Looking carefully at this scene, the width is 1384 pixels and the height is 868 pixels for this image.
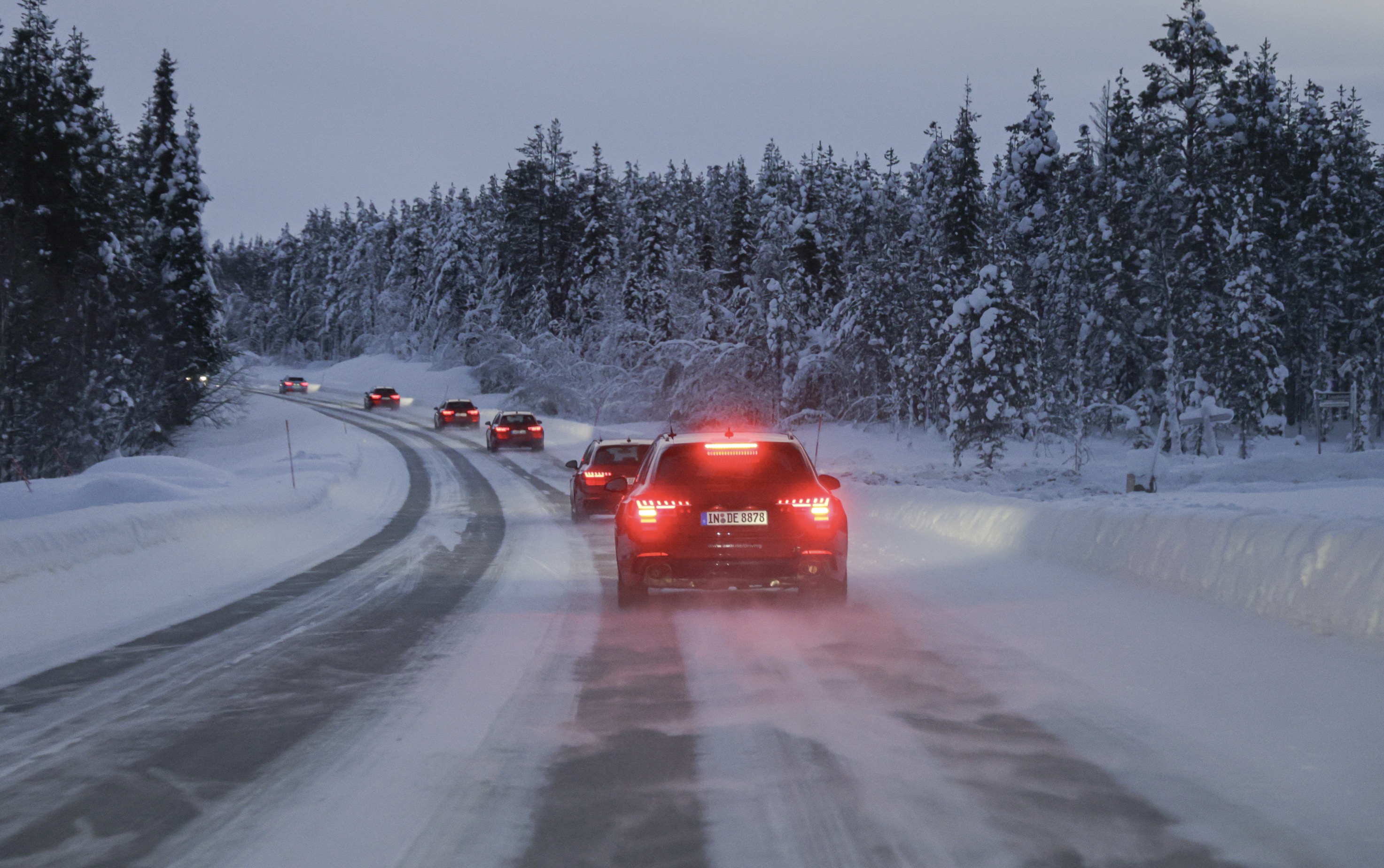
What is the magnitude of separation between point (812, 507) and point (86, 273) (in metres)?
45.4

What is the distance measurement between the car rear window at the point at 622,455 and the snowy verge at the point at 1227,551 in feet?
25.5

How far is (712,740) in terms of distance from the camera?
5.77 metres

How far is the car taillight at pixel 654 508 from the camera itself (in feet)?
33.4

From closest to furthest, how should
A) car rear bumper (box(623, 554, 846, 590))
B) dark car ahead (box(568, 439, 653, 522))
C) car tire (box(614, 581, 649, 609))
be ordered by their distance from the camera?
car rear bumper (box(623, 554, 846, 590)), car tire (box(614, 581, 649, 609)), dark car ahead (box(568, 439, 653, 522))

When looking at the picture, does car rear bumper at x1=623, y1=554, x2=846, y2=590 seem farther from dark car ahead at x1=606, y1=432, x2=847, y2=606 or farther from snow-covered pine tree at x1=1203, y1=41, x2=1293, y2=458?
snow-covered pine tree at x1=1203, y1=41, x2=1293, y2=458

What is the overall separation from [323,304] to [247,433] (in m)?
99.8

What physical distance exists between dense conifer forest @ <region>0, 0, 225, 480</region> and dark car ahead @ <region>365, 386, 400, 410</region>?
73.0 ft

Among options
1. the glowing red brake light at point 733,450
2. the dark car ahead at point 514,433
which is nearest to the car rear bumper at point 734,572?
the glowing red brake light at point 733,450

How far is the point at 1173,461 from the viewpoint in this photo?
139ft

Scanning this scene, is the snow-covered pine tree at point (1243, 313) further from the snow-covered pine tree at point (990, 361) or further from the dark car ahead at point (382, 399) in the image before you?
the dark car ahead at point (382, 399)

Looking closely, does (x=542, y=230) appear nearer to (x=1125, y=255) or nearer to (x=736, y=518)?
(x=1125, y=255)

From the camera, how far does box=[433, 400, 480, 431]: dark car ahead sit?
60.7 m

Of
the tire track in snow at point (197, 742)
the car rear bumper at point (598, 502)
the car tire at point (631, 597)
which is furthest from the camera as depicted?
the car rear bumper at point (598, 502)

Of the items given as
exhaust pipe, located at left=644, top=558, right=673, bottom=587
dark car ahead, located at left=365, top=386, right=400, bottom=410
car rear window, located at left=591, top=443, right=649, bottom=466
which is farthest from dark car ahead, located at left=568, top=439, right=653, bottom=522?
dark car ahead, located at left=365, top=386, right=400, bottom=410
